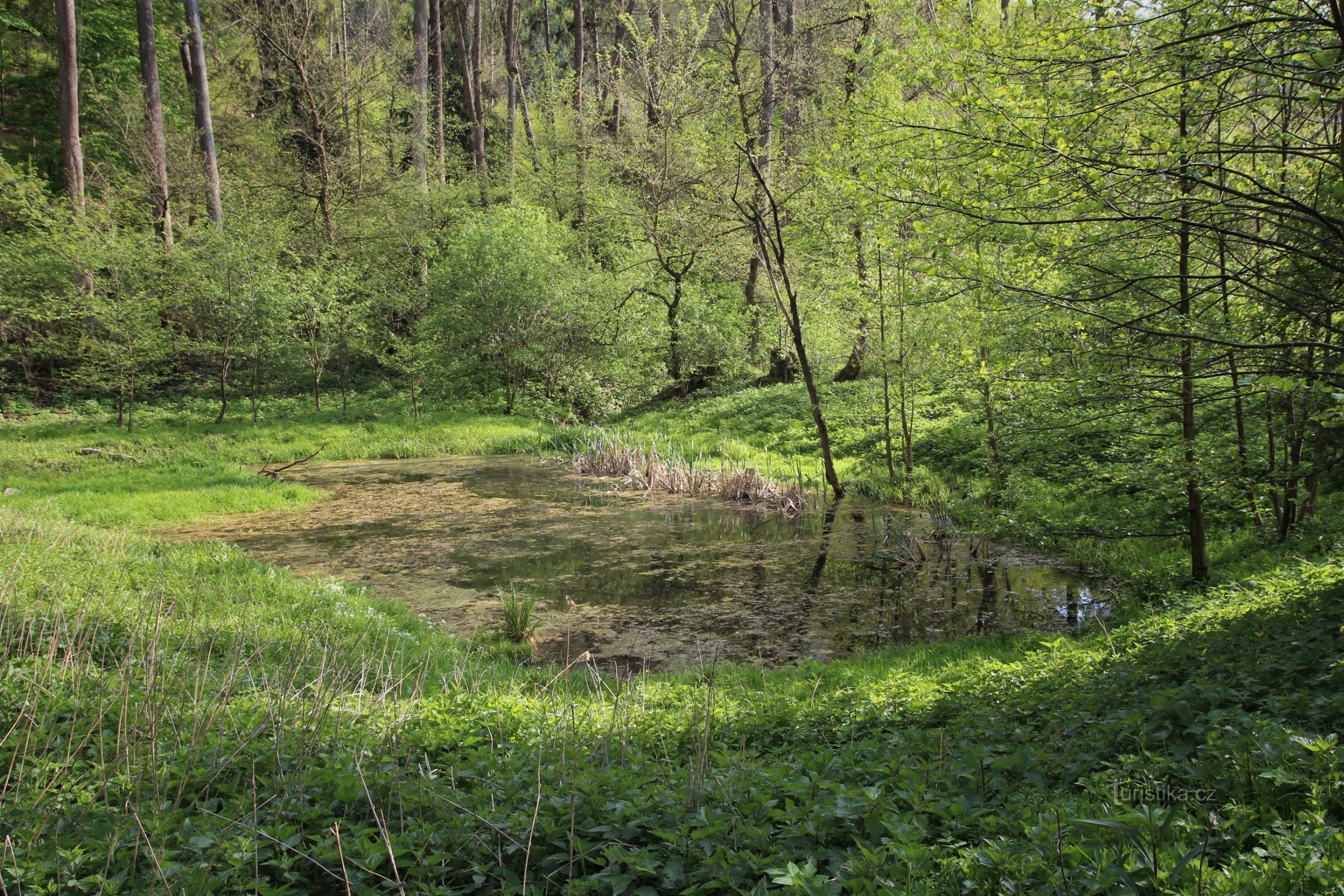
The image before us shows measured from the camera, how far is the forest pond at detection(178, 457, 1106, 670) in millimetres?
7445

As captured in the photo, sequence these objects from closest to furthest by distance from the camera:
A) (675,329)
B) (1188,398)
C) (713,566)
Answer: (1188,398), (713,566), (675,329)

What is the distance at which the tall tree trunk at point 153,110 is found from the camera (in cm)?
2302

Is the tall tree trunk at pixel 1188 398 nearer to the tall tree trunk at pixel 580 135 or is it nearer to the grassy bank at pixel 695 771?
the grassy bank at pixel 695 771

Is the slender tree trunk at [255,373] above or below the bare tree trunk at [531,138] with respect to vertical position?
below

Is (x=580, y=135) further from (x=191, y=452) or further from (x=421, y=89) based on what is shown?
(x=191, y=452)

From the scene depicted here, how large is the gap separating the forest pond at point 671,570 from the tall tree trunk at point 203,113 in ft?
51.8

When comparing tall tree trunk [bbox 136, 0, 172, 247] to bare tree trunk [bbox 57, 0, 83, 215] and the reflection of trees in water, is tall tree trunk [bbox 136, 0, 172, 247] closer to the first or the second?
bare tree trunk [bbox 57, 0, 83, 215]

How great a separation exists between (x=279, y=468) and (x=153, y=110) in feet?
48.2

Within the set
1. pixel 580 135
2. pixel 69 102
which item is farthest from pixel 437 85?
pixel 69 102

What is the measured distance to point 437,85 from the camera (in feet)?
110

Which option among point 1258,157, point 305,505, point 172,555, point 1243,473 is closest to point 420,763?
point 172,555

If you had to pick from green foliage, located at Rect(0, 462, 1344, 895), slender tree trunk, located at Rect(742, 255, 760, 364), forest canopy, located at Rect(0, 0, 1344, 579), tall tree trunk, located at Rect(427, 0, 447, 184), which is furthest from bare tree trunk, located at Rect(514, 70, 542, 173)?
green foliage, located at Rect(0, 462, 1344, 895)

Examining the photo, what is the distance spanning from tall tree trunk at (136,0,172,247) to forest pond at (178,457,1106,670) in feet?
50.4

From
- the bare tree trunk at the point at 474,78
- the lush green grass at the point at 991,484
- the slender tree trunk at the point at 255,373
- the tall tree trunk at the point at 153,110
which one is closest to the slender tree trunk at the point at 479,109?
the bare tree trunk at the point at 474,78
